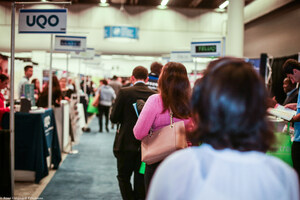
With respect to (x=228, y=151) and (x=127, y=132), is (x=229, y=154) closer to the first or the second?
(x=228, y=151)

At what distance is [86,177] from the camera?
4777 millimetres

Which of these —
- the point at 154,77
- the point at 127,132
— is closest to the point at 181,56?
the point at 154,77

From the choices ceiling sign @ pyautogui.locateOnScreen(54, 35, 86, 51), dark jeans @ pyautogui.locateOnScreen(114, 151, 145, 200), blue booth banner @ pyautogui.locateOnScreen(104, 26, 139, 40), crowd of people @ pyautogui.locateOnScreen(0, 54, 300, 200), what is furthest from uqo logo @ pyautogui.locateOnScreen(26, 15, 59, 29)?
blue booth banner @ pyautogui.locateOnScreen(104, 26, 139, 40)

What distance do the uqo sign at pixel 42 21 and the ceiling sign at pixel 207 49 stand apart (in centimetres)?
420

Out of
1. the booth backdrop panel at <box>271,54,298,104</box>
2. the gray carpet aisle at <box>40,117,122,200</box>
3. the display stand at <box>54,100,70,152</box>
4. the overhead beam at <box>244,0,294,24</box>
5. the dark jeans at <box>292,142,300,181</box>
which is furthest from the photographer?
the overhead beam at <box>244,0,294,24</box>

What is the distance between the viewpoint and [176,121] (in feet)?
7.30

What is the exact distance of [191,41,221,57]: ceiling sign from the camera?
7.61 meters

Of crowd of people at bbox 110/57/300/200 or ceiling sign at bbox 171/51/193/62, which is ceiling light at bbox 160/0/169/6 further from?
crowd of people at bbox 110/57/300/200

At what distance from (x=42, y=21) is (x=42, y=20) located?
0.01 m

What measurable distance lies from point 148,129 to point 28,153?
2.50 m

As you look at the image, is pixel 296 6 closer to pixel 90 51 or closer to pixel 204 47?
pixel 204 47

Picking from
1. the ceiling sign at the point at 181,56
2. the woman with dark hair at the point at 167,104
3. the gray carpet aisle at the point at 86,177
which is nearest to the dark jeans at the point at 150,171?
the woman with dark hair at the point at 167,104

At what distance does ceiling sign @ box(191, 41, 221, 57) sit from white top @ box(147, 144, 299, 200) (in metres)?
6.99

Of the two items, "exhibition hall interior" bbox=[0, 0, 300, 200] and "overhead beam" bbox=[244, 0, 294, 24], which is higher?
"overhead beam" bbox=[244, 0, 294, 24]
